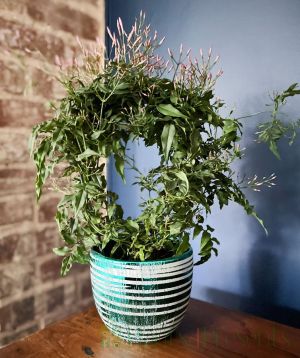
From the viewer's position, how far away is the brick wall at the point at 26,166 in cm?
111

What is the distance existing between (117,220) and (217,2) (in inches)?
29.6

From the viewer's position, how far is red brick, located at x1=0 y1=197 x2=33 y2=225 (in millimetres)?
1121

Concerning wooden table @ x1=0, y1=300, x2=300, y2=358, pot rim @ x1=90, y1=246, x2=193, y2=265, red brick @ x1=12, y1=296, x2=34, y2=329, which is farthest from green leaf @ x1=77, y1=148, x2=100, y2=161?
red brick @ x1=12, y1=296, x2=34, y2=329

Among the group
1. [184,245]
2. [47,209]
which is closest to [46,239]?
[47,209]

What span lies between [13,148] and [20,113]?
109mm

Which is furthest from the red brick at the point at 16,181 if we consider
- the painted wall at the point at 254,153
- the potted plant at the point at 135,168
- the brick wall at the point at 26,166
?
the painted wall at the point at 254,153

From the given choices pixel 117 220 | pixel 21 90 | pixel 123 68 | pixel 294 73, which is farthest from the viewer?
pixel 21 90

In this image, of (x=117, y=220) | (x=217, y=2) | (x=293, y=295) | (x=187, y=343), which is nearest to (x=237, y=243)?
(x=293, y=295)

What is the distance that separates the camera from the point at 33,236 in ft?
3.99

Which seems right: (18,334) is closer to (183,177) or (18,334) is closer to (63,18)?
(183,177)

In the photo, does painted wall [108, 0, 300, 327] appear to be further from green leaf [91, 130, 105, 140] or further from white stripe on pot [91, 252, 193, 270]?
green leaf [91, 130, 105, 140]

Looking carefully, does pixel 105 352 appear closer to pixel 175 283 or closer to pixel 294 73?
pixel 175 283

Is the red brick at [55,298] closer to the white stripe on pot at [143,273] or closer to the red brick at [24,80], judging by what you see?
the white stripe on pot at [143,273]

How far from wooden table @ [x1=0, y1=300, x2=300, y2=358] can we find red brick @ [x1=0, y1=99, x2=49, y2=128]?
59 cm
